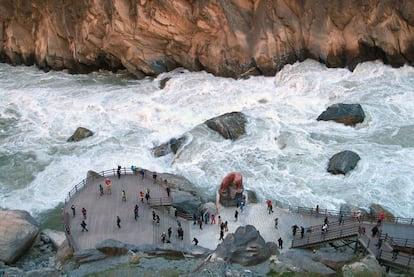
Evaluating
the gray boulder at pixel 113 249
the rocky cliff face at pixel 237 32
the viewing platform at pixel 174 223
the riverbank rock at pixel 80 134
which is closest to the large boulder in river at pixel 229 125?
the viewing platform at pixel 174 223

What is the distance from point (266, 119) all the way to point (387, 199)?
11.7 metres

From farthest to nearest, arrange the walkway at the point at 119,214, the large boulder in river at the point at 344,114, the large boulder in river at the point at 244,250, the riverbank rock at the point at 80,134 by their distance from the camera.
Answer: the riverbank rock at the point at 80,134, the large boulder in river at the point at 344,114, the walkway at the point at 119,214, the large boulder in river at the point at 244,250

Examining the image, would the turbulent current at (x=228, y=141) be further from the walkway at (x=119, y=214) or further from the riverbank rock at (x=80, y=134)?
the walkway at (x=119, y=214)

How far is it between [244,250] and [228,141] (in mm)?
15634

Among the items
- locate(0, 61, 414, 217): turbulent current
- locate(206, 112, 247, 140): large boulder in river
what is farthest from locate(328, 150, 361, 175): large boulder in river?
locate(206, 112, 247, 140): large boulder in river

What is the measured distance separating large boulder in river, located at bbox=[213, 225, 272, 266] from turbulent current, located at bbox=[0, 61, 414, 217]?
341 inches

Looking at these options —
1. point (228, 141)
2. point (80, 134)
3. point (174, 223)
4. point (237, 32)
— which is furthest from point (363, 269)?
point (237, 32)

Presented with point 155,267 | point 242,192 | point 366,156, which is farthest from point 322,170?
point 155,267

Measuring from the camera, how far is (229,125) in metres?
33.8

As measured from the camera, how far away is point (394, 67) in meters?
40.2

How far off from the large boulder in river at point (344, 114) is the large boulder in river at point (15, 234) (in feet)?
70.3

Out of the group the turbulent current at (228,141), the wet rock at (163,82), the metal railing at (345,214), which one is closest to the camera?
the metal railing at (345,214)

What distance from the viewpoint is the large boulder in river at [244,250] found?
58.1 ft

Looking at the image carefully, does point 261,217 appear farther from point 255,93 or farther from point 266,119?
point 255,93
